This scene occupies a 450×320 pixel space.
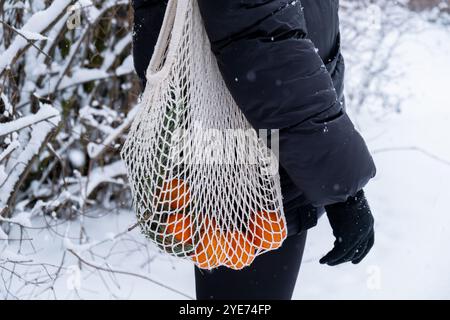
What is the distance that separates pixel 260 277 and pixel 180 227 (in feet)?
1.10

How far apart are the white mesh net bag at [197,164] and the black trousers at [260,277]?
183 millimetres

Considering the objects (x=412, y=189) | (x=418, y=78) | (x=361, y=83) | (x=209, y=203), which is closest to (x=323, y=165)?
(x=209, y=203)

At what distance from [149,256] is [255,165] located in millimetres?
1686

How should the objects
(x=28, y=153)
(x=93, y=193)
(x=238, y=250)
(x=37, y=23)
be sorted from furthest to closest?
(x=93, y=193) → (x=28, y=153) → (x=37, y=23) → (x=238, y=250)

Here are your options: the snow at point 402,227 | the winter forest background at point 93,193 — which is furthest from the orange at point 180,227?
the snow at point 402,227

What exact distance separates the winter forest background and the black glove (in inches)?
34.3

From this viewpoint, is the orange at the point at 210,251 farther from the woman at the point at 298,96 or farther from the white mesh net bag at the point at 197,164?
the woman at the point at 298,96

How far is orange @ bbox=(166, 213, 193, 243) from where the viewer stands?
1224 mm

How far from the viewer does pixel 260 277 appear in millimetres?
1470

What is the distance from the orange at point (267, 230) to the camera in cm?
126

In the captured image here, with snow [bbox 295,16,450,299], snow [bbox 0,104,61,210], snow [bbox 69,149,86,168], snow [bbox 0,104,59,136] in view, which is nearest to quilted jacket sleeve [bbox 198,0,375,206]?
snow [bbox 0,104,59,136]

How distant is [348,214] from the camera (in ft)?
4.26

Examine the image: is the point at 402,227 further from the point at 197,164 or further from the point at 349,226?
the point at 197,164

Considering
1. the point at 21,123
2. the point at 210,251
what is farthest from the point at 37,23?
the point at 210,251
